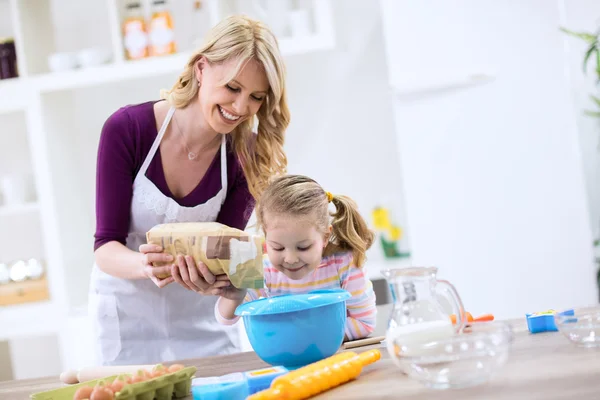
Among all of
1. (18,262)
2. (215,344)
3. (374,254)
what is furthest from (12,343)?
(215,344)

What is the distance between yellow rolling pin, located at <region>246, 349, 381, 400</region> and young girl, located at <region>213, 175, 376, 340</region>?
432mm

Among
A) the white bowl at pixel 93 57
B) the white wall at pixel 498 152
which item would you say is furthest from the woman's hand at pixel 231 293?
the white bowl at pixel 93 57

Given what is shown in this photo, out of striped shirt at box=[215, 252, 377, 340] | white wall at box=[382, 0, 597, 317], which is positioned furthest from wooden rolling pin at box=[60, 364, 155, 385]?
white wall at box=[382, 0, 597, 317]

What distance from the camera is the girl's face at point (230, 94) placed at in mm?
1706

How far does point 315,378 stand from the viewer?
107 centimetres

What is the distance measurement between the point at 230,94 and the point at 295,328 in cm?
68

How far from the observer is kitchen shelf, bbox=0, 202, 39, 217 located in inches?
133

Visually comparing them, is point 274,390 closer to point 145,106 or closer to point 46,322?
point 145,106

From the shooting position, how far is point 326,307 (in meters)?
1.26

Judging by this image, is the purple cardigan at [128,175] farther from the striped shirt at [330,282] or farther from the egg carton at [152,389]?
the egg carton at [152,389]

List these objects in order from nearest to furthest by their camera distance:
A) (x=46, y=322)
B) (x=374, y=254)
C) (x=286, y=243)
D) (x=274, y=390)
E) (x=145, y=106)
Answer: (x=274, y=390)
(x=286, y=243)
(x=145, y=106)
(x=46, y=322)
(x=374, y=254)

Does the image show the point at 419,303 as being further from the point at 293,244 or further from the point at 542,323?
the point at 293,244

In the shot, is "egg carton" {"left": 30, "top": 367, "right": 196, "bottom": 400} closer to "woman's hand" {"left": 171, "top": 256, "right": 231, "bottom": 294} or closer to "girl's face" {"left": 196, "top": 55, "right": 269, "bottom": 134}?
"woman's hand" {"left": 171, "top": 256, "right": 231, "bottom": 294}

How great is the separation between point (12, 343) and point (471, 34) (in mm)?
2632
